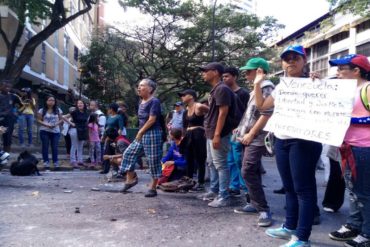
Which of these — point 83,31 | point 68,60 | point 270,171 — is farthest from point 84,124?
point 83,31

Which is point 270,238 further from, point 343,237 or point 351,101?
point 351,101

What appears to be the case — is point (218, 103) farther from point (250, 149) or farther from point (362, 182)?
point (362, 182)

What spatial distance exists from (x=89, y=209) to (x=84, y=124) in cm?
504

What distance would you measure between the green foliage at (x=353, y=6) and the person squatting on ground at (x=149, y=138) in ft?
37.4

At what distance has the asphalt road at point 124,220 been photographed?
4.13 meters

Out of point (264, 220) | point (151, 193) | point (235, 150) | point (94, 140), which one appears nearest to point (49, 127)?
point (94, 140)

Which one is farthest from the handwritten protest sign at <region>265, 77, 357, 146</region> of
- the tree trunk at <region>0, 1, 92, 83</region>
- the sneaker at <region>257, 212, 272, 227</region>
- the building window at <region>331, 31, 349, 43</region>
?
the building window at <region>331, 31, 349, 43</region>

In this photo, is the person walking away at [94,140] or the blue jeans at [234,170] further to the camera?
the person walking away at [94,140]

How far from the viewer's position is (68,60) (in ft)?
115

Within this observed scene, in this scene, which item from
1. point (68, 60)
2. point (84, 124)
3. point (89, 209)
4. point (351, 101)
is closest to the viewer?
point (351, 101)

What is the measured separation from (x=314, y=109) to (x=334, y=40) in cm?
4273

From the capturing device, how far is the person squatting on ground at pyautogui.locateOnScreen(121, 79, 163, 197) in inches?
249

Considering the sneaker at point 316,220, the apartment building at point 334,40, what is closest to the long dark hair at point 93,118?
the sneaker at point 316,220

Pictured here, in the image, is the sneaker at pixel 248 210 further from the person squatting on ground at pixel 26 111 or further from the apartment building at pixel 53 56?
the apartment building at pixel 53 56
